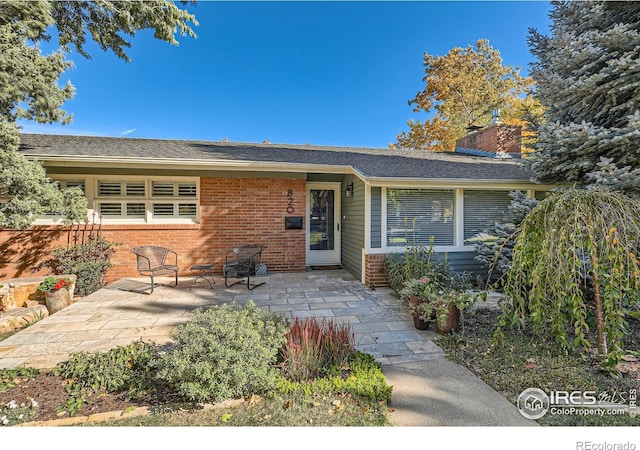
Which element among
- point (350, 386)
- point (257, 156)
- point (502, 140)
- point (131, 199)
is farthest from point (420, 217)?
point (131, 199)

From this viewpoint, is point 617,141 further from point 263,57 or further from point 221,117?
point 221,117

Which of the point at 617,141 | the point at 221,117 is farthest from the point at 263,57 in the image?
the point at 617,141

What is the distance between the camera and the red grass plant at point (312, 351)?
2.60 meters

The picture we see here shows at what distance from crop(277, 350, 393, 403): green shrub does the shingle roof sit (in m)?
4.11

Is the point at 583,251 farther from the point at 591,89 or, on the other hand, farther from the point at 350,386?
the point at 591,89

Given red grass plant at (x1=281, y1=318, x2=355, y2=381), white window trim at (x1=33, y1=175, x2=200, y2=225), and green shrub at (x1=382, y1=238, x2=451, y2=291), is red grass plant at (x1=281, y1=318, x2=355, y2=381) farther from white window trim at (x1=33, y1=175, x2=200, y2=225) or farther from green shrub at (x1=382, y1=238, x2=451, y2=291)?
white window trim at (x1=33, y1=175, x2=200, y2=225)

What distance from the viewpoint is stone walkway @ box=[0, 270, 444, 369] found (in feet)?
10.8

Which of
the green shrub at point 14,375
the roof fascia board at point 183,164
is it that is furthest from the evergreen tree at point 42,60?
the green shrub at point 14,375

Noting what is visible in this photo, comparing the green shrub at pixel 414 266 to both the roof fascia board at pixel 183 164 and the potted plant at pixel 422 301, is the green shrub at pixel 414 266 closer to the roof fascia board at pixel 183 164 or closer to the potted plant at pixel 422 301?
the potted plant at pixel 422 301

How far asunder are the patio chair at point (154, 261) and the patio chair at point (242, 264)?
3.48 ft

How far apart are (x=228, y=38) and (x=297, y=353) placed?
797cm

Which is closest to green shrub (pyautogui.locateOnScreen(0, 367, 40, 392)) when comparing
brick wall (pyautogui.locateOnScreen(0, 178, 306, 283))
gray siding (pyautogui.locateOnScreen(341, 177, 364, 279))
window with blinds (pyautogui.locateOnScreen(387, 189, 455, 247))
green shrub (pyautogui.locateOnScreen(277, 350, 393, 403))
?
green shrub (pyautogui.locateOnScreen(277, 350, 393, 403))

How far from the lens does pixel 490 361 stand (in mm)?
2982

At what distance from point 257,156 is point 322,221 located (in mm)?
2540
